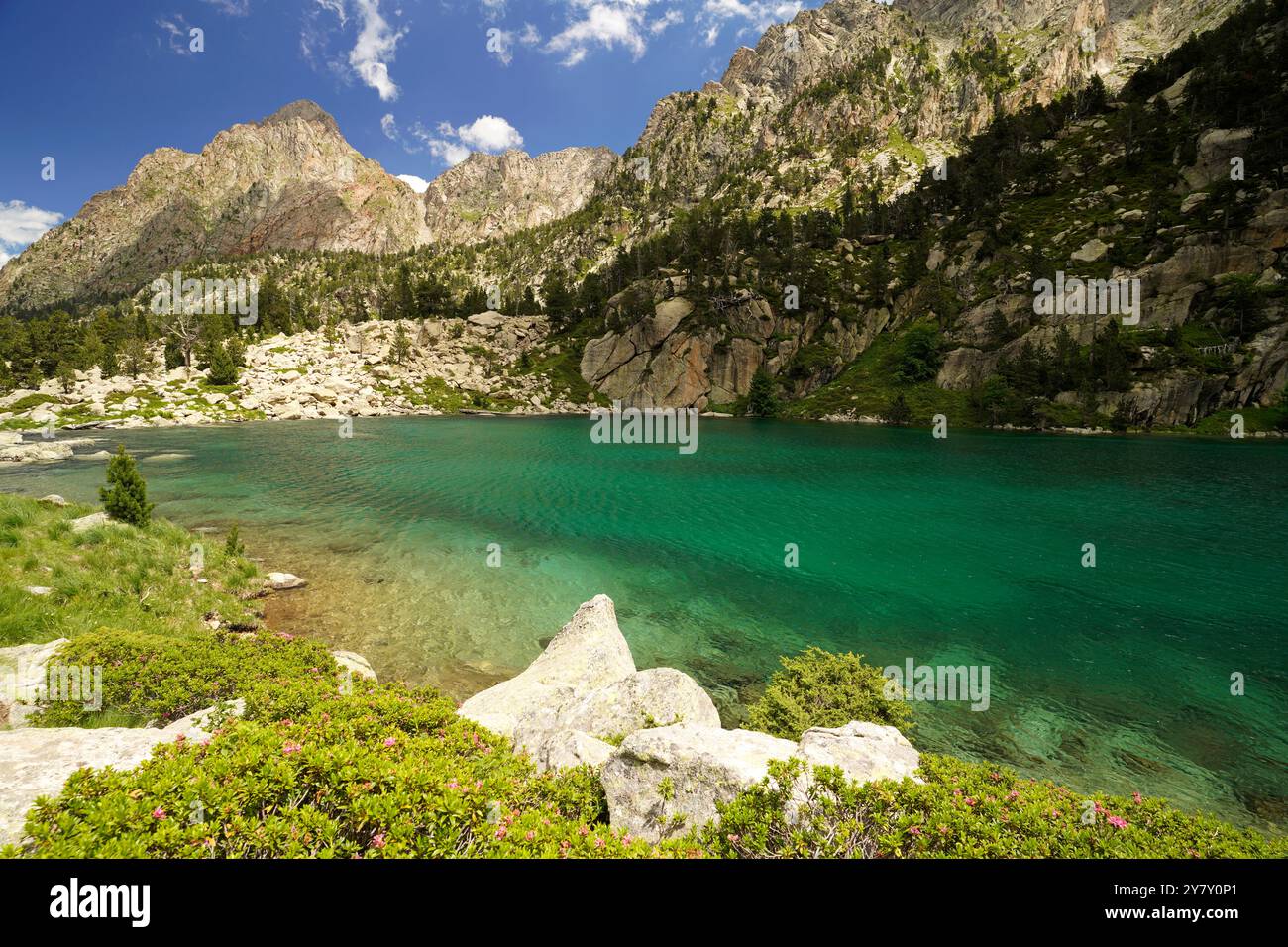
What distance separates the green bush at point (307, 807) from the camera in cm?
408

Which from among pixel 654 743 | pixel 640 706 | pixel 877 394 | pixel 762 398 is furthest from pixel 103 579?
pixel 877 394

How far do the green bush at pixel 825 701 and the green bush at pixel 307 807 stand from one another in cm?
601

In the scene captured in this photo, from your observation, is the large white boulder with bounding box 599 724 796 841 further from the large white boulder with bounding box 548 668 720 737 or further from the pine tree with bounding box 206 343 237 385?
the pine tree with bounding box 206 343 237 385

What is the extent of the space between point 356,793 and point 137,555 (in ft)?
62.5

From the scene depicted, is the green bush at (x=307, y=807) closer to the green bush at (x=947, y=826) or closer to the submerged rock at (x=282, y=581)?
the green bush at (x=947, y=826)

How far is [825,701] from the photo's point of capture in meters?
11.5

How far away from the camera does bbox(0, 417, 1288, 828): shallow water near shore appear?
12469 millimetres

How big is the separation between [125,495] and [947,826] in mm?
28152

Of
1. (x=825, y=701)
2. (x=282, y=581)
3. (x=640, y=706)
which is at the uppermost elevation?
(x=282, y=581)

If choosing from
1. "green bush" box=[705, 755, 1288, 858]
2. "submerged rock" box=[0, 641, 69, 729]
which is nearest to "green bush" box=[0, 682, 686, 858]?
"green bush" box=[705, 755, 1288, 858]

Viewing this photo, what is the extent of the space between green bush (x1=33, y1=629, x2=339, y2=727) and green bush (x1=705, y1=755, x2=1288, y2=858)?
7275 millimetres

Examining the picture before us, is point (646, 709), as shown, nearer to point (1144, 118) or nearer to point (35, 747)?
point (35, 747)

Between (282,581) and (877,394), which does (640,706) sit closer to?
(282,581)
